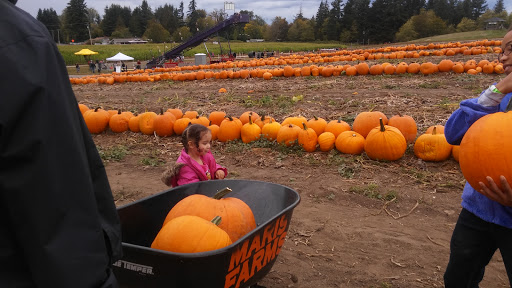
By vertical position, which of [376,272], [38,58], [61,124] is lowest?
[376,272]

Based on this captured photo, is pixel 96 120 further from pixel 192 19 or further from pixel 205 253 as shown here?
pixel 192 19

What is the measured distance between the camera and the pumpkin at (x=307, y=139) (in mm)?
5875

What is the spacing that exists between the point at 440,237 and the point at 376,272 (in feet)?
3.01

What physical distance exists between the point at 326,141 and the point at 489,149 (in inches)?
154

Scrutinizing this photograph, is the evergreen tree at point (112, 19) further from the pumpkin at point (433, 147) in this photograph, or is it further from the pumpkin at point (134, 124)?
the pumpkin at point (433, 147)

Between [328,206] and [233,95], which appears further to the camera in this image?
[233,95]

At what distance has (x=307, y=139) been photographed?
5.87m

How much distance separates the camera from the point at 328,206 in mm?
4258

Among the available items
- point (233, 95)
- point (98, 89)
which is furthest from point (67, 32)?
point (233, 95)

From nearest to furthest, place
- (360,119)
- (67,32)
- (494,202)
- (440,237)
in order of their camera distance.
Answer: (494,202)
(440,237)
(360,119)
(67,32)

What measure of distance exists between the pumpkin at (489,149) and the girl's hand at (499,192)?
0.04 meters

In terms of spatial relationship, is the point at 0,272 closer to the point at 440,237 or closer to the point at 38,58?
the point at 38,58

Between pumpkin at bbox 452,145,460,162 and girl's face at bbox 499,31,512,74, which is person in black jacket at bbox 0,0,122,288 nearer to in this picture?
girl's face at bbox 499,31,512,74

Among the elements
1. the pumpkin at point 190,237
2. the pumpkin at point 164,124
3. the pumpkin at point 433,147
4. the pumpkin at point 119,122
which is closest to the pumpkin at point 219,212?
the pumpkin at point 190,237
